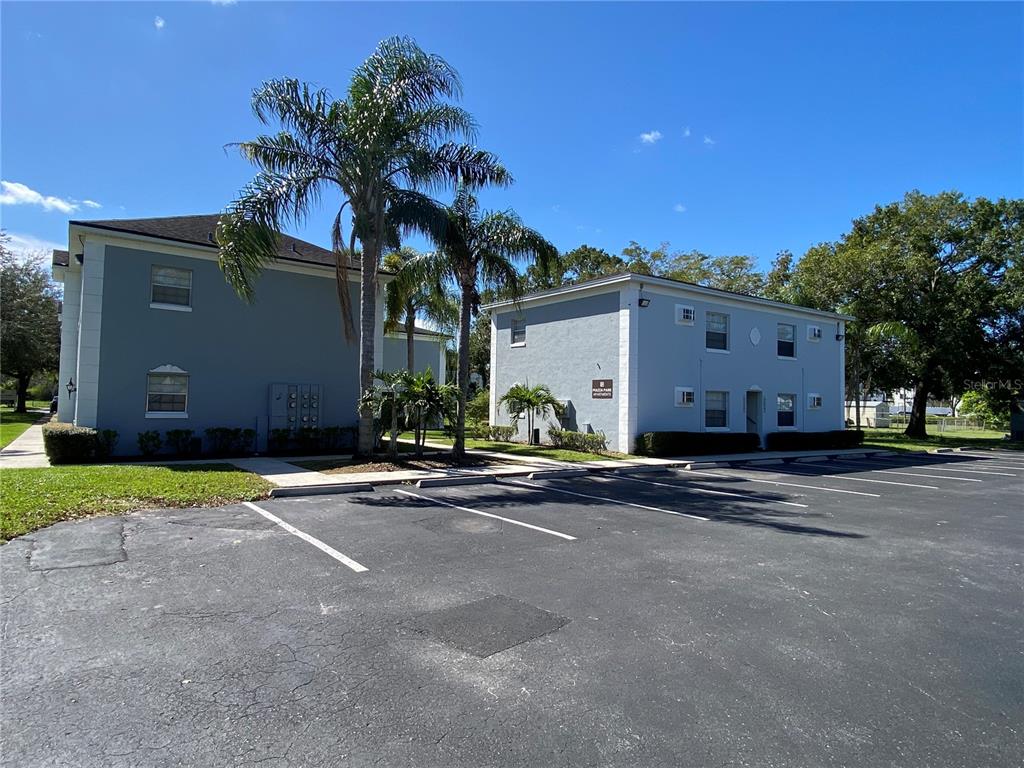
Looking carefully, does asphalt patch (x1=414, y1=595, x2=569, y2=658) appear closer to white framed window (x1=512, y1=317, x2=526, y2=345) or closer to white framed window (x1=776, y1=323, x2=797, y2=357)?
white framed window (x1=512, y1=317, x2=526, y2=345)

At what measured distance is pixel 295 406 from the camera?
17078 millimetres

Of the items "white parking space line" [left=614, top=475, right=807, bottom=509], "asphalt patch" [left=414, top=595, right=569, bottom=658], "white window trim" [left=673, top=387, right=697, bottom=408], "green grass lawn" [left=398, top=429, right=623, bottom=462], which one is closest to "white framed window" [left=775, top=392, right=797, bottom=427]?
"white window trim" [left=673, top=387, right=697, bottom=408]

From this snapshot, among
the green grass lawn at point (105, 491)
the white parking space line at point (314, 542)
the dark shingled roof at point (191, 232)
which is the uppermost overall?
the dark shingled roof at point (191, 232)

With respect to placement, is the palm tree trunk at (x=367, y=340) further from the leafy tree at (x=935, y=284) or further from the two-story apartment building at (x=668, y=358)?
the leafy tree at (x=935, y=284)

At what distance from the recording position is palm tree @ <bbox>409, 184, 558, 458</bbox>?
1515 centimetres

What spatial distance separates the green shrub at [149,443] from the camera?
1476cm

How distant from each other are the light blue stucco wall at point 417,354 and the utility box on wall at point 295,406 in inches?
515

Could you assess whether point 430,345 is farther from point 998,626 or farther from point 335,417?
point 998,626

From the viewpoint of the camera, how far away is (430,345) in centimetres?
3434

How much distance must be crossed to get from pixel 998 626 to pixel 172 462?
15.7m

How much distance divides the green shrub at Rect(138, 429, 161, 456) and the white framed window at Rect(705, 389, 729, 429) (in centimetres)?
1806

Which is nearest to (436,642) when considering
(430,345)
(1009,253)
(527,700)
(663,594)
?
(527,700)

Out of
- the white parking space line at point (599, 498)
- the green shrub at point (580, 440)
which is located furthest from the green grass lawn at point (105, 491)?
the green shrub at point (580, 440)

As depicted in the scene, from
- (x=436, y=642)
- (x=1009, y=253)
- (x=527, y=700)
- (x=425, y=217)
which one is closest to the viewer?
(x=527, y=700)
